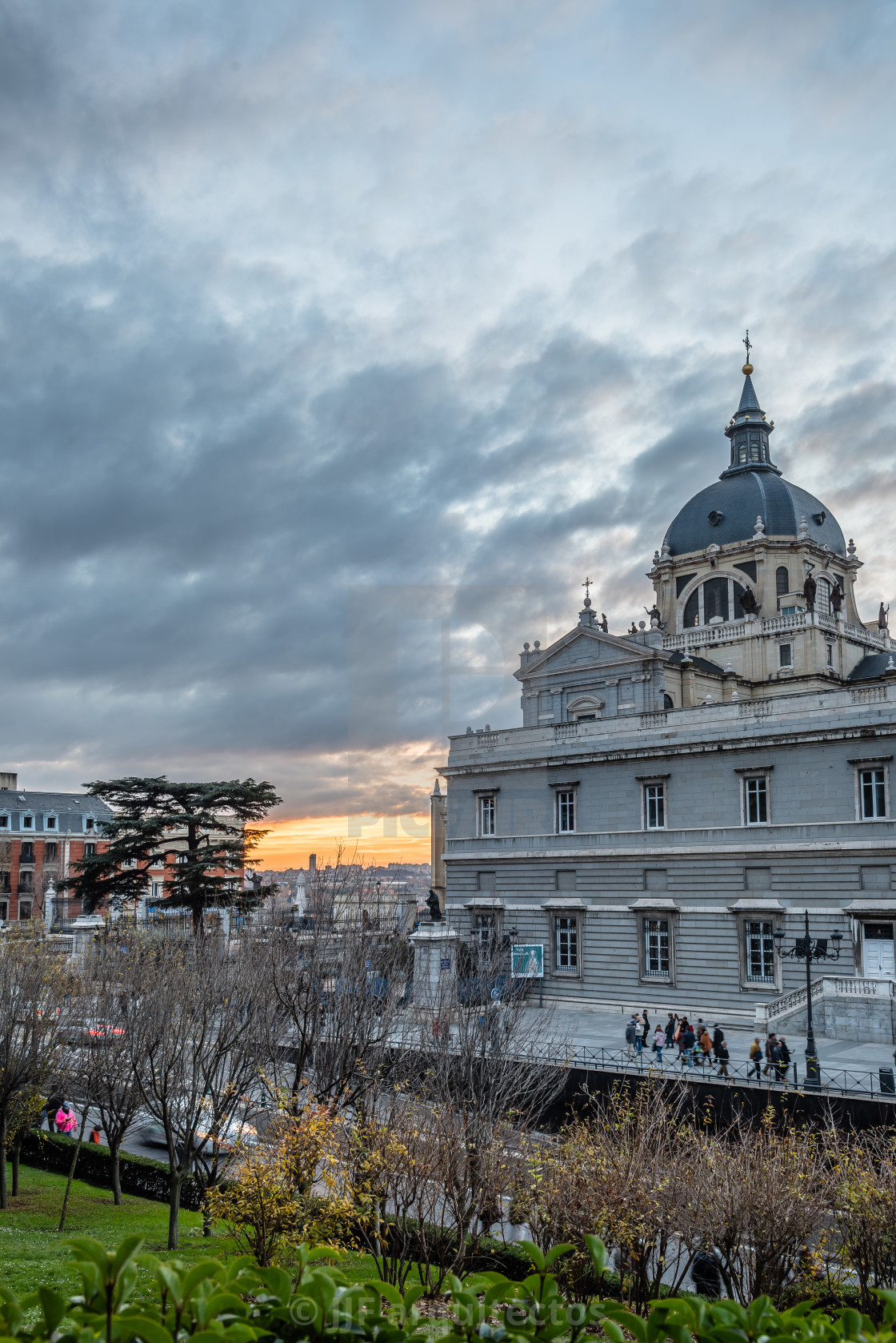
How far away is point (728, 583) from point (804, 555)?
175 inches

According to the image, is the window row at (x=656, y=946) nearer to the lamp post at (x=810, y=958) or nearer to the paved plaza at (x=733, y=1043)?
the lamp post at (x=810, y=958)

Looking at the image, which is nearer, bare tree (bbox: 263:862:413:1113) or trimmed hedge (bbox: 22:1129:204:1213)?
trimmed hedge (bbox: 22:1129:204:1213)

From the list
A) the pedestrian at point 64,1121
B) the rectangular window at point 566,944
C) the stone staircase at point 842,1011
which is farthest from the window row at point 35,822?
the stone staircase at point 842,1011

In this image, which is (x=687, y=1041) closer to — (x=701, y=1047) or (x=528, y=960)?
(x=701, y=1047)

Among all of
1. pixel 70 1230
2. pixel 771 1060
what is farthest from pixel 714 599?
pixel 70 1230

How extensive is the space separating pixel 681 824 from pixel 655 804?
4.79ft

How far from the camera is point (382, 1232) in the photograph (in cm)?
1497

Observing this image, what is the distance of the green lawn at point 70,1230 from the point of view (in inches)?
549

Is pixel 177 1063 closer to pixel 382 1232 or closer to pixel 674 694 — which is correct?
pixel 382 1232

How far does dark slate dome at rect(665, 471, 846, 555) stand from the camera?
60.6m

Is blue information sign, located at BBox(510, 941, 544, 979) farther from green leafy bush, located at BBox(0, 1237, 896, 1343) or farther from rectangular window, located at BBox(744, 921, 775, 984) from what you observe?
green leafy bush, located at BBox(0, 1237, 896, 1343)

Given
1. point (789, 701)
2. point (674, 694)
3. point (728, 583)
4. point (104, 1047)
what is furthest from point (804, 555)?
point (104, 1047)

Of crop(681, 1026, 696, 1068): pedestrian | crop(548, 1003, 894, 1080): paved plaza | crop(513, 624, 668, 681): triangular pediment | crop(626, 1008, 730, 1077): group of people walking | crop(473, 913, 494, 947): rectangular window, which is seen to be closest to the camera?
crop(626, 1008, 730, 1077): group of people walking

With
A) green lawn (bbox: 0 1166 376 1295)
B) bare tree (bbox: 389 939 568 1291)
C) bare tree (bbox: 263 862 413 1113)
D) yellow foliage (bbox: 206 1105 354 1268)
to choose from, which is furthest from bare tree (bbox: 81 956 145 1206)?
bare tree (bbox: 389 939 568 1291)
